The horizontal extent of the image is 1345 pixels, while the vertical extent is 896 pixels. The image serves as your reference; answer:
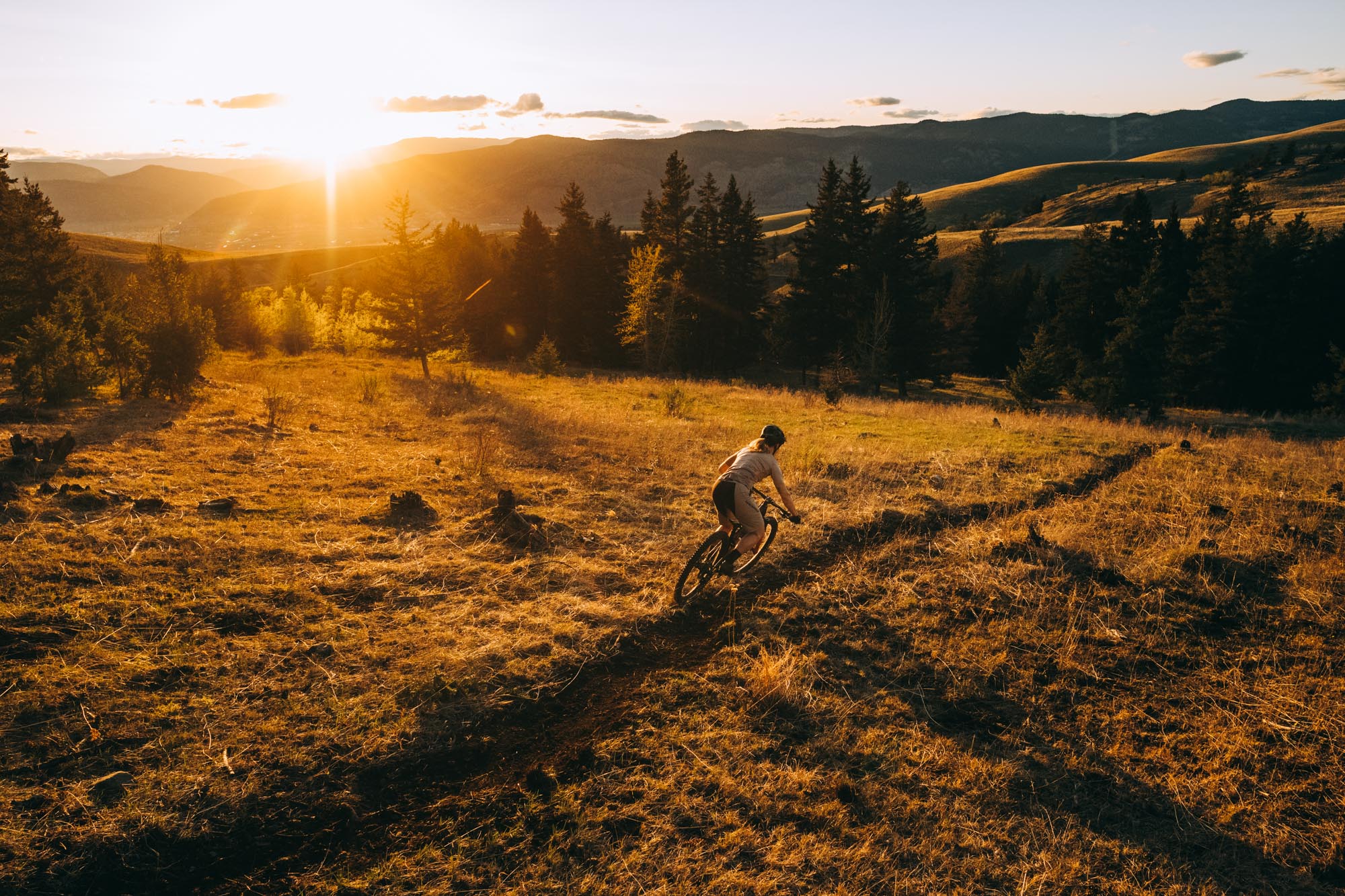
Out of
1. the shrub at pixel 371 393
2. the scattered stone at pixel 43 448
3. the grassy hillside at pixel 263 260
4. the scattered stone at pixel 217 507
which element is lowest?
the scattered stone at pixel 217 507

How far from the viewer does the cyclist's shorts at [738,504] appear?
7.75 metres

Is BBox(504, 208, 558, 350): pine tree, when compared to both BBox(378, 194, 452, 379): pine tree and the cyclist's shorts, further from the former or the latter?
the cyclist's shorts

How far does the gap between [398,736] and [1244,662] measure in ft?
29.8

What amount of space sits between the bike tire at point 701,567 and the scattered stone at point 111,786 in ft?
17.8

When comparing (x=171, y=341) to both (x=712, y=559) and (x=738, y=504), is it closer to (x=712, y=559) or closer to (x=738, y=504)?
(x=712, y=559)

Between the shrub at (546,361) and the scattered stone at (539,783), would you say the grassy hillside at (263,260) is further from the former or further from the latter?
the scattered stone at (539,783)

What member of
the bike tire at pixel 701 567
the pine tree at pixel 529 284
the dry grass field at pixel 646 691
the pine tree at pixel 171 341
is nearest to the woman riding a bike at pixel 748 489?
the bike tire at pixel 701 567

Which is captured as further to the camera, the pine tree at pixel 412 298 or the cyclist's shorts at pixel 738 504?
the pine tree at pixel 412 298

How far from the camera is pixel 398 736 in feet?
18.0

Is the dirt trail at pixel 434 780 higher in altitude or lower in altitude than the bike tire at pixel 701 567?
lower

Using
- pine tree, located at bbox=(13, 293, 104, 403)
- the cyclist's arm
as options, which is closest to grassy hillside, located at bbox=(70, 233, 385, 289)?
pine tree, located at bbox=(13, 293, 104, 403)

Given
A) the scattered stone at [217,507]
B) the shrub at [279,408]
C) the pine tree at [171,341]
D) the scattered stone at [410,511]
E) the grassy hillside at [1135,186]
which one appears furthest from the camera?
the grassy hillside at [1135,186]

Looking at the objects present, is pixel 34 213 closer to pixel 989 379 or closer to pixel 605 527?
pixel 605 527

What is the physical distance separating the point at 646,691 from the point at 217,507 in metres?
7.54
